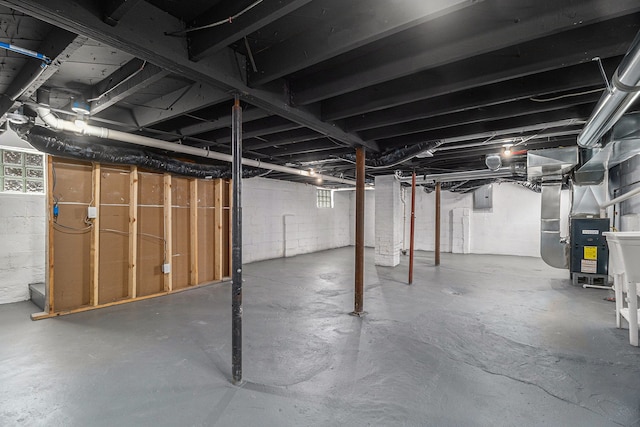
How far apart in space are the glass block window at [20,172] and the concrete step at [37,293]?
1.28 meters

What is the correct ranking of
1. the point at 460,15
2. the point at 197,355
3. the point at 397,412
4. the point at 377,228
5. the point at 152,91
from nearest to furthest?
the point at 460,15 → the point at 397,412 → the point at 197,355 → the point at 152,91 → the point at 377,228

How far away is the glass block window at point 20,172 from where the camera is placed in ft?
12.2

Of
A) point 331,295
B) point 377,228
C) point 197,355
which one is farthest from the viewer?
point 377,228

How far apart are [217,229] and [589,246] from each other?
20.2ft

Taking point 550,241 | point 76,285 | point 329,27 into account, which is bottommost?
point 76,285

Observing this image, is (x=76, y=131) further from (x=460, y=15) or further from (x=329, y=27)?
(x=460, y=15)

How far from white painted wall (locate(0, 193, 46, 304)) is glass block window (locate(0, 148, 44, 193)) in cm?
10

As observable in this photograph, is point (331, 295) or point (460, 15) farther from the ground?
point (460, 15)

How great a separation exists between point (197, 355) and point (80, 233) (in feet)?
8.15

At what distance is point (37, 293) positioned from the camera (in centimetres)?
361

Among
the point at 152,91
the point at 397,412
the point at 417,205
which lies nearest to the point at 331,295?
the point at 397,412

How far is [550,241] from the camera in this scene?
4887mm

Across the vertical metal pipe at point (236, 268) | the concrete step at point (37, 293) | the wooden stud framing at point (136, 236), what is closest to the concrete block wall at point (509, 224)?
the wooden stud framing at point (136, 236)

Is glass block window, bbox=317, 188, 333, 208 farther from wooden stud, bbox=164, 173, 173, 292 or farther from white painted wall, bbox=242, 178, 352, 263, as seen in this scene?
wooden stud, bbox=164, 173, 173, 292
